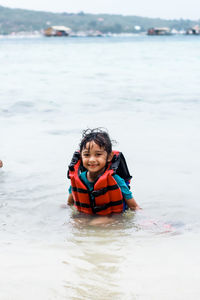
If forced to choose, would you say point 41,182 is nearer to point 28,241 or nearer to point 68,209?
point 68,209

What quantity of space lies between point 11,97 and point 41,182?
342 inches

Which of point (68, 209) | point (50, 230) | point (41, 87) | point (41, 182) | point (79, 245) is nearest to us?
point (79, 245)

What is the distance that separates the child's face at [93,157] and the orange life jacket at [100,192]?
0.30 feet

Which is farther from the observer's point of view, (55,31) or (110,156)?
(55,31)

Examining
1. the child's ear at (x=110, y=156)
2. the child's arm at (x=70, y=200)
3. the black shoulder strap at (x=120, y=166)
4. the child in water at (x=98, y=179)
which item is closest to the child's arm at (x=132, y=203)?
the child in water at (x=98, y=179)

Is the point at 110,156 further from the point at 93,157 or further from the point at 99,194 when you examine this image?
the point at 99,194

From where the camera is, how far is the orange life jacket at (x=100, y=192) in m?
3.98

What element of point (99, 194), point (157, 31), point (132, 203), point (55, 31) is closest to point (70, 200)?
point (99, 194)

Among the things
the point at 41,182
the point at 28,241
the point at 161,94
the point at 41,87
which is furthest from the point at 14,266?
the point at 41,87

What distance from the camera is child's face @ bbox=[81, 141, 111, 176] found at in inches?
155

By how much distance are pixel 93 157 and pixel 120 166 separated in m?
0.32

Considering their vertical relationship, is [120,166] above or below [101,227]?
above

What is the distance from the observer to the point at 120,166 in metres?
4.15

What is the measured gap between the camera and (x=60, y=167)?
20.1ft
